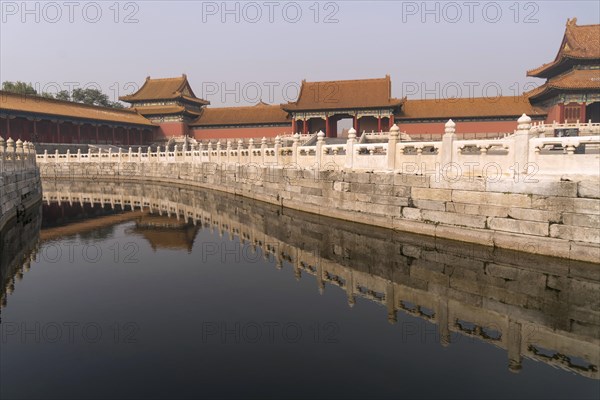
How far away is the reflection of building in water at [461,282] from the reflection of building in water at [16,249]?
5087 millimetres

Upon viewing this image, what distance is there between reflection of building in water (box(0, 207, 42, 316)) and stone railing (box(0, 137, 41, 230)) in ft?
1.11

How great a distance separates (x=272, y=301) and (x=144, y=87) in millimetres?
49393

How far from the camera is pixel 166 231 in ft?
44.3

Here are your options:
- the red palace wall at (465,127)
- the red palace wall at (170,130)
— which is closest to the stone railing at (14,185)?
the red palace wall at (170,130)

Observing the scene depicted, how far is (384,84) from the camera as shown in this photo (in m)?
39.2

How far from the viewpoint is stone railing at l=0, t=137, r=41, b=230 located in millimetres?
12345

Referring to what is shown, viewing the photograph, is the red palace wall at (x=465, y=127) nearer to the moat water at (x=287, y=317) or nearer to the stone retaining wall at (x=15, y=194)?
the moat water at (x=287, y=317)

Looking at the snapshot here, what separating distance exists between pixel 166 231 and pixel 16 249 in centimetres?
413

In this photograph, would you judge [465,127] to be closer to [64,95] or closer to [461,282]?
[461,282]

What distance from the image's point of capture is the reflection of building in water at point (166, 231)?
38.1 ft

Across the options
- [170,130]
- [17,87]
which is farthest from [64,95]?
[170,130]

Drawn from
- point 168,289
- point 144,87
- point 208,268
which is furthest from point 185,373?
point 144,87

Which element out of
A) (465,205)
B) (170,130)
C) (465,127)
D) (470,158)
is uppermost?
(170,130)

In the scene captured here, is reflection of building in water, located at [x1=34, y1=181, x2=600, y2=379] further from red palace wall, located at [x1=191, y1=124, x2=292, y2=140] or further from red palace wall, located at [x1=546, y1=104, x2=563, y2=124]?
red palace wall, located at [x1=191, y1=124, x2=292, y2=140]
